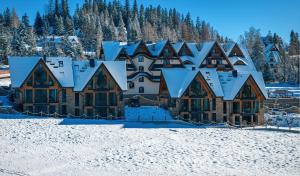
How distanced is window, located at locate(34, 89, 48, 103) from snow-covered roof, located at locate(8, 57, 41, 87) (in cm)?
212

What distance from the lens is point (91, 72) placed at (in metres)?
48.3

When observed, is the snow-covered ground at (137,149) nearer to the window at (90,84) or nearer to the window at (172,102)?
the window at (172,102)

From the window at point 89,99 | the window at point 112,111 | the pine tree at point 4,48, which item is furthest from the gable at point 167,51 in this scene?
the pine tree at point 4,48

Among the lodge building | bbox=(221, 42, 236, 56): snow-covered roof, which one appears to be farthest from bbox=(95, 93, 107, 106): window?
bbox=(221, 42, 236, 56): snow-covered roof

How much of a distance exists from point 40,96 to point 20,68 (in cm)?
400

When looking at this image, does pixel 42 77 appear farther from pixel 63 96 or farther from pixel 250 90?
pixel 250 90

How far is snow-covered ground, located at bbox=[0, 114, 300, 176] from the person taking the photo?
2592cm

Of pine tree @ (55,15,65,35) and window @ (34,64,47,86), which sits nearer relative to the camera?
window @ (34,64,47,86)

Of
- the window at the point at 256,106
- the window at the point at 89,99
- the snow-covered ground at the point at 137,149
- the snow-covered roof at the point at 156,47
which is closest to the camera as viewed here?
the snow-covered ground at the point at 137,149

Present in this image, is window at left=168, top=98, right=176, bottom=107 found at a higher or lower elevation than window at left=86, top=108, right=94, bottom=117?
higher

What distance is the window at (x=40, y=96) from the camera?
4709cm

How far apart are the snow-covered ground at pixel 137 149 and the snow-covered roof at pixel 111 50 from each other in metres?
21.7

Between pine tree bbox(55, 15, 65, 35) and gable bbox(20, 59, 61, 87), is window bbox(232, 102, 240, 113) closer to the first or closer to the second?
gable bbox(20, 59, 61, 87)

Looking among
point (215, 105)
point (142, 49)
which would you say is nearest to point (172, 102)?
point (215, 105)
